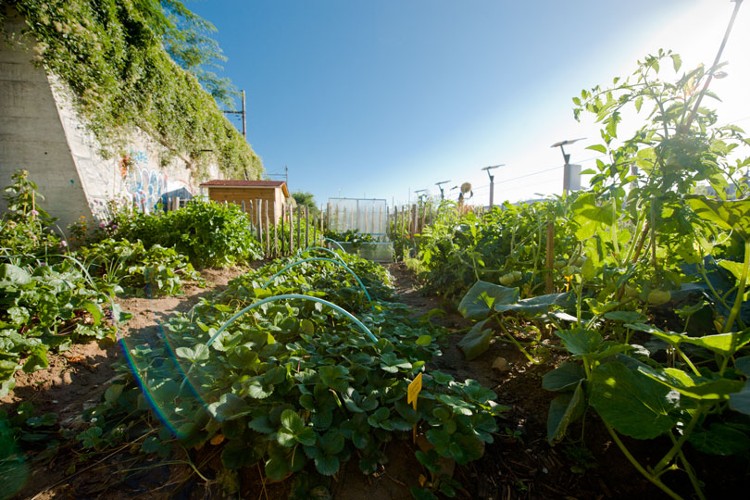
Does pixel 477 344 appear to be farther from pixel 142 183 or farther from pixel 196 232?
pixel 142 183

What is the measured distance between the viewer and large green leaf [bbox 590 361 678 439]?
0.81 meters

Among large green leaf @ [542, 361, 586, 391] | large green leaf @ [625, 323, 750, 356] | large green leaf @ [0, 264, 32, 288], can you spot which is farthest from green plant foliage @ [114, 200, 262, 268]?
large green leaf @ [625, 323, 750, 356]

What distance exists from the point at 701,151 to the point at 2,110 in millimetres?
7890

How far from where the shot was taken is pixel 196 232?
477cm

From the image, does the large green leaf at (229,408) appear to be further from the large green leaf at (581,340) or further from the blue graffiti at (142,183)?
the blue graffiti at (142,183)

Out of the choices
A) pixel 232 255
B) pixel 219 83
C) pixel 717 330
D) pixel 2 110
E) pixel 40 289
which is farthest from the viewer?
pixel 219 83

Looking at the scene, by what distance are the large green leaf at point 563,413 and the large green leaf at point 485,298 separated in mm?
495

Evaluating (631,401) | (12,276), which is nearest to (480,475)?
(631,401)

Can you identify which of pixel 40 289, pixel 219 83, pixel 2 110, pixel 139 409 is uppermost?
pixel 219 83

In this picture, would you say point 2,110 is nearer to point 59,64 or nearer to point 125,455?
point 59,64

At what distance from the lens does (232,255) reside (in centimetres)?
522

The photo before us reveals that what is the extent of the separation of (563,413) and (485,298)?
65cm

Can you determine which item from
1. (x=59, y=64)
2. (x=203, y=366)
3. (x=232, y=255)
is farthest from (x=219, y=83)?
(x=203, y=366)

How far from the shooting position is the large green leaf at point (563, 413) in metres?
1.01
